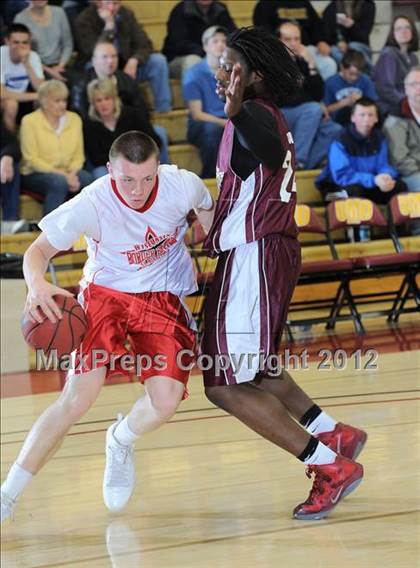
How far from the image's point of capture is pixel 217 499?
4312 millimetres

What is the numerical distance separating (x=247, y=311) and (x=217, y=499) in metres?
0.85

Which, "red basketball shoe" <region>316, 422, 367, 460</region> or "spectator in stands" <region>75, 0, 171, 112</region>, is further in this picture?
"spectator in stands" <region>75, 0, 171, 112</region>

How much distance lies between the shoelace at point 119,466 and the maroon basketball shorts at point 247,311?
1.74 feet

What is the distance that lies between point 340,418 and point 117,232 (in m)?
2.01

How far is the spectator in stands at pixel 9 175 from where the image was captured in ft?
29.8

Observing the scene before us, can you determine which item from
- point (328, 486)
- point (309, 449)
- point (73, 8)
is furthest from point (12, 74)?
point (328, 486)

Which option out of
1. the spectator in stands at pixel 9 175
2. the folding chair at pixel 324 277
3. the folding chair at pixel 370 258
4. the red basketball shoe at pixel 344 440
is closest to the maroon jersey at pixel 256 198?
the red basketball shoe at pixel 344 440

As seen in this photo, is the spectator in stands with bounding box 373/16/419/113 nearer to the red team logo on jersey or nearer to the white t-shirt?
the white t-shirt

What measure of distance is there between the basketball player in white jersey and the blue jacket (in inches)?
223

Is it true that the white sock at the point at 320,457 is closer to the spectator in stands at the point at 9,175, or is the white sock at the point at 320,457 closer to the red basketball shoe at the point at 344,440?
the red basketball shoe at the point at 344,440

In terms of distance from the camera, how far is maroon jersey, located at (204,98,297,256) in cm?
400

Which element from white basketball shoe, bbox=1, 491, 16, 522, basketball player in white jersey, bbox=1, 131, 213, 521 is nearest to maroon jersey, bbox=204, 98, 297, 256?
basketball player in white jersey, bbox=1, 131, 213, 521

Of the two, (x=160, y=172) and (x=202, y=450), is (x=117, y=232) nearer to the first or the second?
(x=160, y=172)

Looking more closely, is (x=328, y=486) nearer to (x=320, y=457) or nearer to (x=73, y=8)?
(x=320, y=457)
